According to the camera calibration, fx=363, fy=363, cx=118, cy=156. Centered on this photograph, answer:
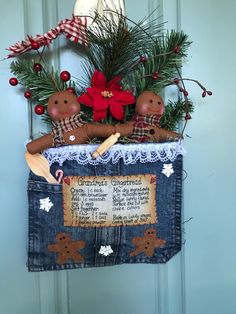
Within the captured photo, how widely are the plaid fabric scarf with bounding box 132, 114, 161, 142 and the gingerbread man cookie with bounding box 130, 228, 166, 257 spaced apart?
0.54ft

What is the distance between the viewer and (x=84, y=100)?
0.56 metres

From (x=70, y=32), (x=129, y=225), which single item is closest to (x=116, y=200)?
(x=129, y=225)

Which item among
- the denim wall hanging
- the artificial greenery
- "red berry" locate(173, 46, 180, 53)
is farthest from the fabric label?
"red berry" locate(173, 46, 180, 53)

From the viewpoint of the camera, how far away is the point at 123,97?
57 centimetres

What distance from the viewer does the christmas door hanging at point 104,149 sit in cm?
57

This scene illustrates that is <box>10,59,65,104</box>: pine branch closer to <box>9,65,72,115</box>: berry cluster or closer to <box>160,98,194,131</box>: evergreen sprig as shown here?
<box>9,65,72,115</box>: berry cluster

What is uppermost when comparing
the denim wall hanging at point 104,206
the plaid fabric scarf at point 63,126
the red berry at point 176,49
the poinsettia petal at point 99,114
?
the red berry at point 176,49

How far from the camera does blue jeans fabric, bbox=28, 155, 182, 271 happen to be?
1.93 feet

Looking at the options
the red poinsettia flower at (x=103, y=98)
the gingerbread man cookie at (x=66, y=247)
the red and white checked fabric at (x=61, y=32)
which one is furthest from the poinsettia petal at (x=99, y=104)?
the gingerbread man cookie at (x=66, y=247)

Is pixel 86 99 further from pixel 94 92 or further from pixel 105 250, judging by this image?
pixel 105 250

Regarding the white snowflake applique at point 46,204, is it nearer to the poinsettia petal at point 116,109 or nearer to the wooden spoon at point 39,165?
the wooden spoon at point 39,165

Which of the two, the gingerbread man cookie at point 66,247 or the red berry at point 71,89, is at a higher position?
the red berry at point 71,89

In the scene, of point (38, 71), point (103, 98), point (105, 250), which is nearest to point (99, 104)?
point (103, 98)

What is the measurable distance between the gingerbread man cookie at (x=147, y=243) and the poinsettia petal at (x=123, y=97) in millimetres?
219
